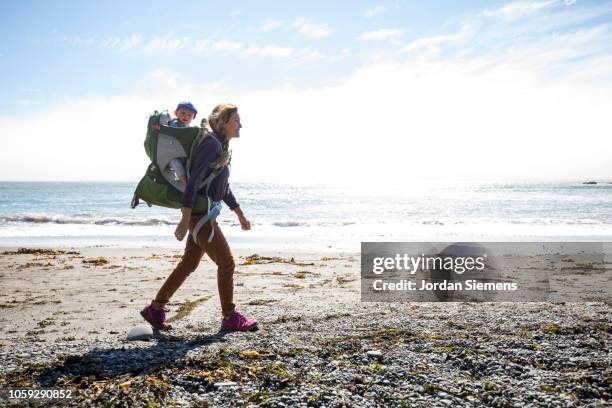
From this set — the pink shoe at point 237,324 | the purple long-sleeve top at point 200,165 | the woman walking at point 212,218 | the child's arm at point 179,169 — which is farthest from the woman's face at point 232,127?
the pink shoe at point 237,324

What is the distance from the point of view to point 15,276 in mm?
8664

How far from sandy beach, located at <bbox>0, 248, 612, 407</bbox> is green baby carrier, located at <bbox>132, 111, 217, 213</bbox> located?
138cm

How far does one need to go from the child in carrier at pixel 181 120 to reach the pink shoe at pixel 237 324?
4.90 feet

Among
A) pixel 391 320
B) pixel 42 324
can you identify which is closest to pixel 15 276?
pixel 42 324

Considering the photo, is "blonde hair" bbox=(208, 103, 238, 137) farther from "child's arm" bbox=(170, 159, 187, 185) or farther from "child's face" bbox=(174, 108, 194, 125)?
"child's arm" bbox=(170, 159, 187, 185)

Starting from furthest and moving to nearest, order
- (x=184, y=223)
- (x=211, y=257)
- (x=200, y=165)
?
(x=211, y=257), (x=200, y=165), (x=184, y=223)

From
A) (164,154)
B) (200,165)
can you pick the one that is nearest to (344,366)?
(200,165)

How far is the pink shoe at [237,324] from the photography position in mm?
4477

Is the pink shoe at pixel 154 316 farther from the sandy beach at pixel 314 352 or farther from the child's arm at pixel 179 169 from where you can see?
the child's arm at pixel 179 169

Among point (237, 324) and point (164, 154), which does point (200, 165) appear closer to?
point (164, 154)

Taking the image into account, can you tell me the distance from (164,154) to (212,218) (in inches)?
30.2

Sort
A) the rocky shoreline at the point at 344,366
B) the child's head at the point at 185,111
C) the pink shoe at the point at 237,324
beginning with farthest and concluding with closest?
the pink shoe at the point at 237,324, the child's head at the point at 185,111, the rocky shoreline at the point at 344,366

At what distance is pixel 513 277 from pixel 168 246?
10379 mm

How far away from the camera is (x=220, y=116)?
14.3 feet
